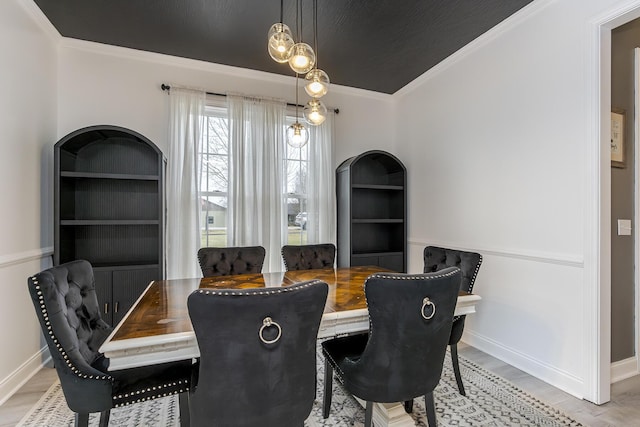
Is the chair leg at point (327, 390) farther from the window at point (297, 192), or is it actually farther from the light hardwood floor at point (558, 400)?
the window at point (297, 192)

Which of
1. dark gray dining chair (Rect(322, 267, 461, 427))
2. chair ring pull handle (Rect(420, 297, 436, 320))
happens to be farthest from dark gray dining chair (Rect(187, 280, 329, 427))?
chair ring pull handle (Rect(420, 297, 436, 320))

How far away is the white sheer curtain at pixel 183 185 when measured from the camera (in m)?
3.06

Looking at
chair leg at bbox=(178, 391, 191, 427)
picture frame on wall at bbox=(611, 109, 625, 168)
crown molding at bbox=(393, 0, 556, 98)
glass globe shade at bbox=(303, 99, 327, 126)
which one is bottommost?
chair leg at bbox=(178, 391, 191, 427)

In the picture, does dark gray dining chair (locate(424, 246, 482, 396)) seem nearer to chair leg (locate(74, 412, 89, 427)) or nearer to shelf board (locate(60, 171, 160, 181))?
chair leg (locate(74, 412, 89, 427))

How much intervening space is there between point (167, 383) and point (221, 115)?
270 cm

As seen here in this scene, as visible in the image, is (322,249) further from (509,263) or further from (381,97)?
(381,97)

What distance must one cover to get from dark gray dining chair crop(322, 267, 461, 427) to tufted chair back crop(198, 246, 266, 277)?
4.61ft

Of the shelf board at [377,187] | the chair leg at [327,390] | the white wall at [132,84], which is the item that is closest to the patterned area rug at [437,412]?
the chair leg at [327,390]

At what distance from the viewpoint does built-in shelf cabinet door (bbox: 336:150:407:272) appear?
3564mm

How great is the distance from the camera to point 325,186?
Answer: 12.0ft

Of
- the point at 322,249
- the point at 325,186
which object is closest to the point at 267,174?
the point at 325,186

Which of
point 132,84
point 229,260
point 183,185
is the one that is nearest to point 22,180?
point 183,185

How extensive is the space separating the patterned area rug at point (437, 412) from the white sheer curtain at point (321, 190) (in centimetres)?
177

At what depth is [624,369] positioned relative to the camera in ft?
7.54
